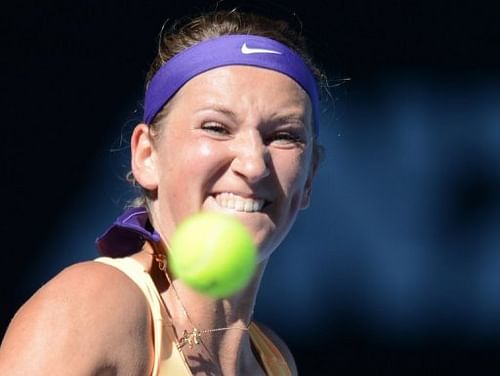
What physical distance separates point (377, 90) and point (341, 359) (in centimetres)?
100

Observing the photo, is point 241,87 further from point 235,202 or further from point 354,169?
point 354,169

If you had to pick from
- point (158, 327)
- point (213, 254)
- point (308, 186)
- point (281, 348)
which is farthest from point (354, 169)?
point (158, 327)

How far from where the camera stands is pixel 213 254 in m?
2.40

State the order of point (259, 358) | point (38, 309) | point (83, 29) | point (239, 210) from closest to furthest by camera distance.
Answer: point (38, 309) → point (239, 210) → point (259, 358) → point (83, 29)

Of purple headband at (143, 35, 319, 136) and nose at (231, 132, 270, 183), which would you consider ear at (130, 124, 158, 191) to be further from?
nose at (231, 132, 270, 183)

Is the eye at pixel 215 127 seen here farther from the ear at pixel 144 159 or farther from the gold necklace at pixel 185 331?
the gold necklace at pixel 185 331

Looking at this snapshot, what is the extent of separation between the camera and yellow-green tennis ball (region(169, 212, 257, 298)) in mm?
2277

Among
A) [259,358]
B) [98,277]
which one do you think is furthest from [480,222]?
[98,277]

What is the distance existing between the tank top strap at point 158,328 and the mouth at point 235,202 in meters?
0.22

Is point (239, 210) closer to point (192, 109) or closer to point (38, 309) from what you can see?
point (192, 109)

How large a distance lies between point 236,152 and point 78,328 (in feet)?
1.67

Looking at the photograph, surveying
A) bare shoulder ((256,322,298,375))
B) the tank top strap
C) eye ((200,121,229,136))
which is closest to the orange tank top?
the tank top strap

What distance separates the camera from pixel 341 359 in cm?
390

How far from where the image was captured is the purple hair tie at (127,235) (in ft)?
7.79
